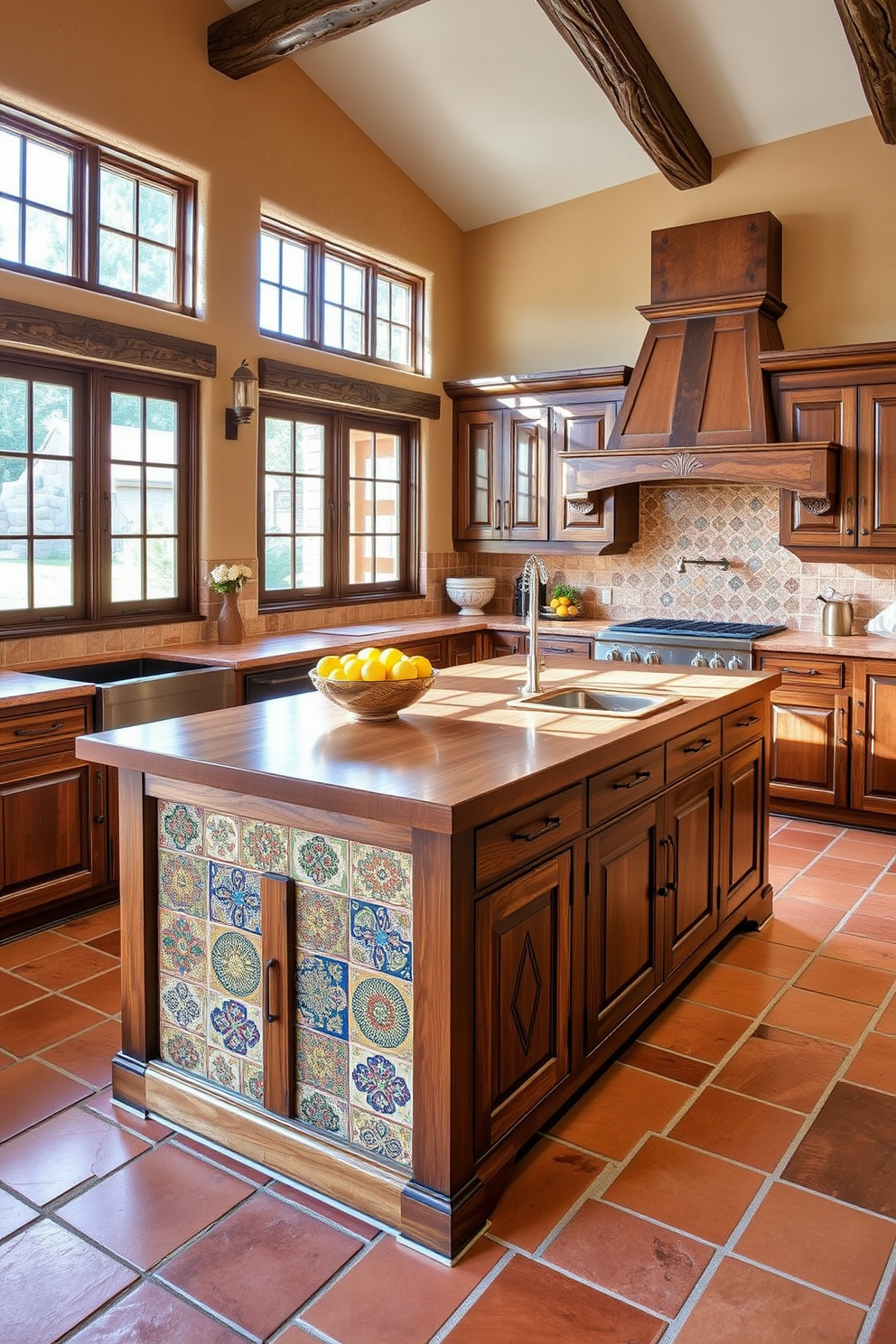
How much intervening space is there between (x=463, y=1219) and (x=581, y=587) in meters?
5.16

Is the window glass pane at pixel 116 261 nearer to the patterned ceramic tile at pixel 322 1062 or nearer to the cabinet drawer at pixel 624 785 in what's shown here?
the cabinet drawer at pixel 624 785

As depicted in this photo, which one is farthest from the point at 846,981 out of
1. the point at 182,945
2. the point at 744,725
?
the point at 182,945

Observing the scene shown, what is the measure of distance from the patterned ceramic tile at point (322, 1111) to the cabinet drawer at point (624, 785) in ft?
2.99

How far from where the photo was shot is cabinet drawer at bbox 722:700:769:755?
3666 millimetres

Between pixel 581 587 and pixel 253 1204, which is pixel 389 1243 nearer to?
pixel 253 1204

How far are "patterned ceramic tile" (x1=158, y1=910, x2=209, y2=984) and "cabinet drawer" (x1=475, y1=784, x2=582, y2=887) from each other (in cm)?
79

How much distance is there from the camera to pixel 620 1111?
285cm

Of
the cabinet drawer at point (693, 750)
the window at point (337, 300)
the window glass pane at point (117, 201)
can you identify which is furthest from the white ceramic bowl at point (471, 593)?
the cabinet drawer at point (693, 750)

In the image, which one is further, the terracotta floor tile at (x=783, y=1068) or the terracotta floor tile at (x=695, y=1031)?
the terracotta floor tile at (x=695, y=1031)

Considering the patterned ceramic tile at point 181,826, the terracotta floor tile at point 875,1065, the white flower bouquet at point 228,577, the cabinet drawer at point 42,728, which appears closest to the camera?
the patterned ceramic tile at point 181,826

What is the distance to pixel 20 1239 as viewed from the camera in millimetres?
2279

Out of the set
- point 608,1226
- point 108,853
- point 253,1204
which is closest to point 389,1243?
point 253,1204

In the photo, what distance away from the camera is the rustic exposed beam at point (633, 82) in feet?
15.8

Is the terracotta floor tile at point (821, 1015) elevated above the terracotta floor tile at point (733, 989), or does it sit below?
below
